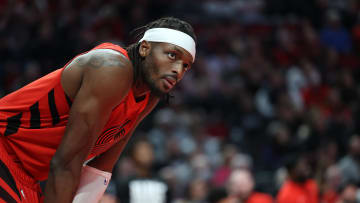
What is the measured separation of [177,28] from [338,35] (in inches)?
354

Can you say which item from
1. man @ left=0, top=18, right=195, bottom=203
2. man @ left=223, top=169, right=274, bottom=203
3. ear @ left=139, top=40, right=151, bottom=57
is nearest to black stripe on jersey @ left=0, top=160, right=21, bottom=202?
man @ left=0, top=18, right=195, bottom=203

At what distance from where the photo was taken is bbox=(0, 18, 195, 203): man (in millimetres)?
2566

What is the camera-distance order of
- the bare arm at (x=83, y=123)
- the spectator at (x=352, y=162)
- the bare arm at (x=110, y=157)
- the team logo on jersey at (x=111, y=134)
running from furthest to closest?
the spectator at (x=352, y=162) < the bare arm at (x=110, y=157) < the team logo on jersey at (x=111, y=134) < the bare arm at (x=83, y=123)

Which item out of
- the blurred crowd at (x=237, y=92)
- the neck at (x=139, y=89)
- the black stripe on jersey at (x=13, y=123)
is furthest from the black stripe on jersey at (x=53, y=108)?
the blurred crowd at (x=237, y=92)

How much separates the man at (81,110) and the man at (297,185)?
421 centimetres

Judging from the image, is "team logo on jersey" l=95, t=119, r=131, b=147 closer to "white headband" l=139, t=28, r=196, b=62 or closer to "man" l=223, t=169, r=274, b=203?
"white headband" l=139, t=28, r=196, b=62

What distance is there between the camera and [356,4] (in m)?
11.9

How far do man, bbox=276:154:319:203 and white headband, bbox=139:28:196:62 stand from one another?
14.4 ft

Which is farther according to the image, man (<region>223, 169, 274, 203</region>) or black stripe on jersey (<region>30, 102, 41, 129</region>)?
man (<region>223, 169, 274, 203</region>)

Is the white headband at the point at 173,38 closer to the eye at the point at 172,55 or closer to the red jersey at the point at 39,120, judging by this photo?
the eye at the point at 172,55

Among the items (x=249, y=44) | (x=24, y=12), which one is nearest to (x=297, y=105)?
(x=249, y=44)

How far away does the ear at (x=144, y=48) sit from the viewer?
294 cm

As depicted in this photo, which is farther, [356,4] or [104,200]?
[356,4]

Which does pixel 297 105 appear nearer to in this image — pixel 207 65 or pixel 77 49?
pixel 207 65
